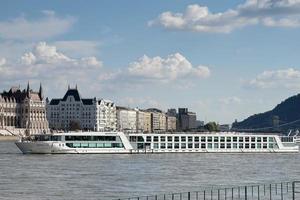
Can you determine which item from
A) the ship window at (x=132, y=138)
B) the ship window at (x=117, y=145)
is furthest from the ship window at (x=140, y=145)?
the ship window at (x=117, y=145)

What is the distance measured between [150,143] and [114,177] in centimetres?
4632

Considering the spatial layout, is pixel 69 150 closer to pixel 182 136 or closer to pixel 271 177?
pixel 182 136

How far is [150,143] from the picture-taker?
105m

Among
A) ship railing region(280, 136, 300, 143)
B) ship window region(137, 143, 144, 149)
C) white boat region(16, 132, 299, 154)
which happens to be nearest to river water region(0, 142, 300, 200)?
white boat region(16, 132, 299, 154)

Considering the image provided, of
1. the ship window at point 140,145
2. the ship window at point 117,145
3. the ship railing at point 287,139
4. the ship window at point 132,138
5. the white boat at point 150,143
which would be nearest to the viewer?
the white boat at point 150,143

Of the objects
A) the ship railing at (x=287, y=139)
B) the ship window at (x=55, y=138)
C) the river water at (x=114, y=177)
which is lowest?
the river water at (x=114, y=177)

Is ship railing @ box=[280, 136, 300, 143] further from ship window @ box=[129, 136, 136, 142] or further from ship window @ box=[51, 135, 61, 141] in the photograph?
ship window @ box=[51, 135, 61, 141]

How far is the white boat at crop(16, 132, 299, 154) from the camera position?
9888cm

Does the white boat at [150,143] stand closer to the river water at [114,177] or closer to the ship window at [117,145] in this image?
the ship window at [117,145]

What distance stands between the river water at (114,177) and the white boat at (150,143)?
15.6 meters

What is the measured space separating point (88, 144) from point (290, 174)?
131 ft

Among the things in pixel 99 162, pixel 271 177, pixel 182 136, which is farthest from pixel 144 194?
pixel 182 136

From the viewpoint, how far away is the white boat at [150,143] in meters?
98.9

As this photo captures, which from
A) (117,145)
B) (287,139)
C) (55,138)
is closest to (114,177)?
(55,138)
